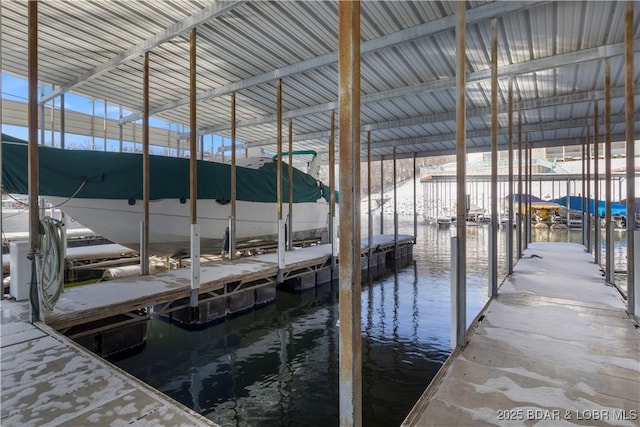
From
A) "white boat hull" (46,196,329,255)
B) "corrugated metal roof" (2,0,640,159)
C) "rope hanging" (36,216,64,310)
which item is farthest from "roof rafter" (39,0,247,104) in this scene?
"rope hanging" (36,216,64,310)

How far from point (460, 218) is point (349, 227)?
1976 millimetres

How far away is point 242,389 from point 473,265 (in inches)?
390

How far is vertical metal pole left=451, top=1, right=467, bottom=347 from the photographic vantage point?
3479 mm

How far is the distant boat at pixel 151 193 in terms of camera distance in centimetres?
609

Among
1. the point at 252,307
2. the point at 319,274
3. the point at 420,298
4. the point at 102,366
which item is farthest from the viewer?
the point at 319,274

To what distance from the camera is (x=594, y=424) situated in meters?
2.24

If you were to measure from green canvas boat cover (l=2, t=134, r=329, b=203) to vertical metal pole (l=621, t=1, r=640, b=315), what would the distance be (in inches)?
295

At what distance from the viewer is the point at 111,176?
692 centimetres

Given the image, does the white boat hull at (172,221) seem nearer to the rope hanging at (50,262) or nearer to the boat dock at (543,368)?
the rope hanging at (50,262)

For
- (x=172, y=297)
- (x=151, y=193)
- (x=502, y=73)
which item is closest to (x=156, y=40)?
(x=151, y=193)

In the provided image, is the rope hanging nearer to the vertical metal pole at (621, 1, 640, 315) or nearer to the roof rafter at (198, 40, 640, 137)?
the vertical metal pole at (621, 1, 640, 315)

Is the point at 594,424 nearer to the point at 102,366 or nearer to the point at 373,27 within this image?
the point at 102,366

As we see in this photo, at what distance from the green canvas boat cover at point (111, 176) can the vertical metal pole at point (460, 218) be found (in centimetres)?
614

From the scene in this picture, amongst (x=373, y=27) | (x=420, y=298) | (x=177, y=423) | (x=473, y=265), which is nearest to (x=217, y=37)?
(x=373, y=27)
